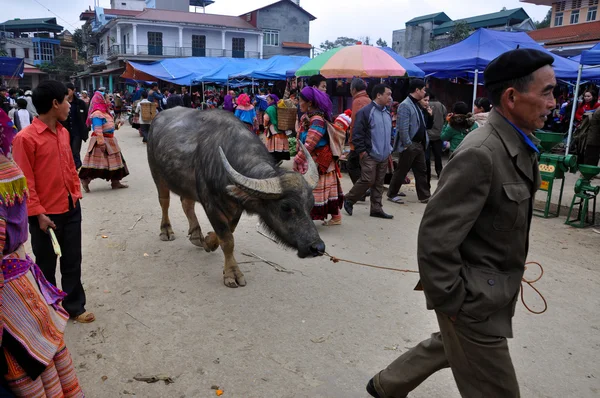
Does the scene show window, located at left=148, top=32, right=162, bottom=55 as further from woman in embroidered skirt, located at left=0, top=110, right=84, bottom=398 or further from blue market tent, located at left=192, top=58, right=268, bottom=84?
woman in embroidered skirt, located at left=0, top=110, right=84, bottom=398

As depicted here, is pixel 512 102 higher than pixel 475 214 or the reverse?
higher

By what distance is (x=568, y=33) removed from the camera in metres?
25.0

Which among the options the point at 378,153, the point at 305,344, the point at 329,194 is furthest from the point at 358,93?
the point at 305,344

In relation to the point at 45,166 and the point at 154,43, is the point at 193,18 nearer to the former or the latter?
the point at 154,43

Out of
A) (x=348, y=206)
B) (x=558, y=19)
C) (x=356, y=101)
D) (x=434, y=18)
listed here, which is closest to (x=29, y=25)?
(x=434, y=18)

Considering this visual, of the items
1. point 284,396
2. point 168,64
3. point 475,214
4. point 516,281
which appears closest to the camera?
point 475,214

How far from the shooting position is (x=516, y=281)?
1.85 meters

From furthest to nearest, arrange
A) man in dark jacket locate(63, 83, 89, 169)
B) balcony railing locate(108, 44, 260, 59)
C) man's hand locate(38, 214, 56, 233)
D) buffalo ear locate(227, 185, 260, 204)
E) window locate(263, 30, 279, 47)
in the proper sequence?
window locate(263, 30, 279, 47)
balcony railing locate(108, 44, 260, 59)
man in dark jacket locate(63, 83, 89, 169)
buffalo ear locate(227, 185, 260, 204)
man's hand locate(38, 214, 56, 233)

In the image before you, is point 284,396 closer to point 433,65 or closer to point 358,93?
point 358,93

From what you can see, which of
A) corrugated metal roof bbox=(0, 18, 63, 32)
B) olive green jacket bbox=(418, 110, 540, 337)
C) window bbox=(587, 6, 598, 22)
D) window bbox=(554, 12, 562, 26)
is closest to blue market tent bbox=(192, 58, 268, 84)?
olive green jacket bbox=(418, 110, 540, 337)

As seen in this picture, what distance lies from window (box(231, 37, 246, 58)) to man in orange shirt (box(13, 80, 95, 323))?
141 feet

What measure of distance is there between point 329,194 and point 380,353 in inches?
117

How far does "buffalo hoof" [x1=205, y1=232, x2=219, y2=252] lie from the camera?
4891 mm

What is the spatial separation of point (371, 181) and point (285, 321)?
10.6 ft
